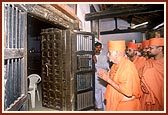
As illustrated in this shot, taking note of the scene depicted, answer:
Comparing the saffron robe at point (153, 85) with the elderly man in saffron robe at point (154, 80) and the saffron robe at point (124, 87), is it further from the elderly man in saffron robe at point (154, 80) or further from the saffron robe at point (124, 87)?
the saffron robe at point (124, 87)

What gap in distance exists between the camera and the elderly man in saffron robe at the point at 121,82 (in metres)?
1.62

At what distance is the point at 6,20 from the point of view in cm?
102

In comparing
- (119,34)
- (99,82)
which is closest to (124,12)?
(99,82)

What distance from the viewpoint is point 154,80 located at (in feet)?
6.14

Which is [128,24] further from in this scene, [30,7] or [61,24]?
[30,7]

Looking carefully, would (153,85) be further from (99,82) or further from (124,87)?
(99,82)

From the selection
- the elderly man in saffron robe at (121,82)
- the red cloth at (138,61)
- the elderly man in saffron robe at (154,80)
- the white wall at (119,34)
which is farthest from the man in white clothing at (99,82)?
the white wall at (119,34)

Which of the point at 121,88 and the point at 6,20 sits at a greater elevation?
the point at 6,20

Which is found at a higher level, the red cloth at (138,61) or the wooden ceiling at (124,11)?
the wooden ceiling at (124,11)

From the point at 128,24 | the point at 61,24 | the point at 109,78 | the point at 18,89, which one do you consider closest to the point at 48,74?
the point at 61,24

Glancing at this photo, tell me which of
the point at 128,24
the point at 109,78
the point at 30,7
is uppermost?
the point at 128,24

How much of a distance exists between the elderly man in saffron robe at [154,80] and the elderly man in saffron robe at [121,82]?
255 millimetres

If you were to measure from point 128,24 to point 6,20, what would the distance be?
4359 mm

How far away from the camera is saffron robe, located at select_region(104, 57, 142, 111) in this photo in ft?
5.28
